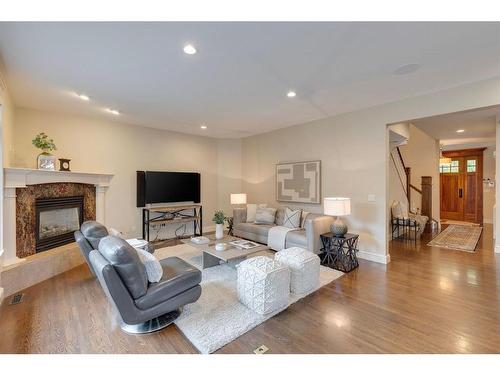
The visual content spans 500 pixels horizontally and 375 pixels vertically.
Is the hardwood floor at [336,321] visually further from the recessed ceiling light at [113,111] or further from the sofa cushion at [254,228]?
the recessed ceiling light at [113,111]

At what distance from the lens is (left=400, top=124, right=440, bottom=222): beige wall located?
707 centimetres

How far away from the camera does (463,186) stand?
8.46m

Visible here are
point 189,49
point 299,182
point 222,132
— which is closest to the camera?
point 189,49

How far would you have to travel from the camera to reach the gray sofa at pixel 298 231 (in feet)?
13.6

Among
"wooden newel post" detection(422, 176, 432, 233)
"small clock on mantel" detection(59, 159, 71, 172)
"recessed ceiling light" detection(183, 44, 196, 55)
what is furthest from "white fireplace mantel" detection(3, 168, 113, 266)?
"wooden newel post" detection(422, 176, 432, 233)

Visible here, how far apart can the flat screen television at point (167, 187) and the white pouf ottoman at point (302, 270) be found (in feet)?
11.9

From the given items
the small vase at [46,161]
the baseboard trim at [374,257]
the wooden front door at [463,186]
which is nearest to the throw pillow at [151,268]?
the small vase at [46,161]

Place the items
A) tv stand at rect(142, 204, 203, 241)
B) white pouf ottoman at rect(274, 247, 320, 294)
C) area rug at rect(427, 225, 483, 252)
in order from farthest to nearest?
tv stand at rect(142, 204, 203, 241), area rug at rect(427, 225, 483, 252), white pouf ottoman at rect(274, 247, 320, 294)

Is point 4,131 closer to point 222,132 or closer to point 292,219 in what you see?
point 222,132

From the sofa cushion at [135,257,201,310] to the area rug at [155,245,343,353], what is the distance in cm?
31

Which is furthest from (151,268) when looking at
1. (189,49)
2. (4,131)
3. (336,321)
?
(4,131)

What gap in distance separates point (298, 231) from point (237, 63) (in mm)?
3079

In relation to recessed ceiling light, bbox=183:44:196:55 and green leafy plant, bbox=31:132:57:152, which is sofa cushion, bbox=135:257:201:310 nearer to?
recessed ceiling light, bbox=183:44:196:55
